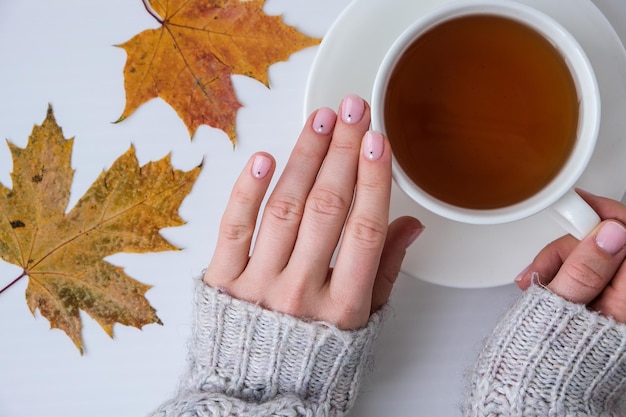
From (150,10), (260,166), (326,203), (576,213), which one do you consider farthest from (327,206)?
(150,10)

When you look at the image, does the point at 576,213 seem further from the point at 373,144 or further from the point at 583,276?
the point at 373,144

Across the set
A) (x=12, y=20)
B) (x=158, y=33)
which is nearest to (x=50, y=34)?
(x=12, y=20)

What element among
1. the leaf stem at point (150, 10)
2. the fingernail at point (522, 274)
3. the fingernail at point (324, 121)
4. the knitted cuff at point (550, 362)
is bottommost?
the knitted cuff at point (550, 362)

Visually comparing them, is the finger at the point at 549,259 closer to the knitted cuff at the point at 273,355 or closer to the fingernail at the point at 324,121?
the knitted cuff at the point at 273,355

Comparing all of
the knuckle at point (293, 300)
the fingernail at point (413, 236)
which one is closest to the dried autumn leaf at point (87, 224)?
the knuckle at point (293, 300)

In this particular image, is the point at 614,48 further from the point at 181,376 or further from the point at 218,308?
the point at 181,376

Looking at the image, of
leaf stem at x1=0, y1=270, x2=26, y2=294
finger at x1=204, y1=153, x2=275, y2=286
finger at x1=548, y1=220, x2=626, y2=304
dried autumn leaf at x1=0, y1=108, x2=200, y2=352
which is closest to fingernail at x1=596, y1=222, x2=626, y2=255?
finger at x1=548, y1=220, x2=626, y2=304

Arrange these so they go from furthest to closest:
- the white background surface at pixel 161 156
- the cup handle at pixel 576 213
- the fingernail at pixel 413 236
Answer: the white background surface at pixel 161 156 → the fingernail at pixel 413 236 → the cup handle at pixel 576 213
